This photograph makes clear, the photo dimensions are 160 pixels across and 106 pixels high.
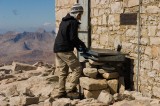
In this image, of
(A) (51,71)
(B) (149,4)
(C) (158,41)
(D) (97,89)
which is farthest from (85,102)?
(A) (51,71)

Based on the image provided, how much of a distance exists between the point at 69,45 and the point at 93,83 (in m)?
1.01

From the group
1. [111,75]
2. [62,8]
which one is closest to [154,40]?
[111,75]

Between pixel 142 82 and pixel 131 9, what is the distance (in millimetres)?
1685

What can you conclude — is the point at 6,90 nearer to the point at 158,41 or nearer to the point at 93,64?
the point at 93,64

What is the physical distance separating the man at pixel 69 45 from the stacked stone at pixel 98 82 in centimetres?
27

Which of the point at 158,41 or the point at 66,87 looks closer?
the point at 158,41

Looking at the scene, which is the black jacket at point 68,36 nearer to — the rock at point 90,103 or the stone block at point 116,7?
the rock at point 90,103

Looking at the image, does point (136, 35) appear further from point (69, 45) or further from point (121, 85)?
point (69, 45)

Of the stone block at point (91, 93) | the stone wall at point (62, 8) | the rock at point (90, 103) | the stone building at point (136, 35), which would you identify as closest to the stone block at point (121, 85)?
the stone building at point (136, 35)

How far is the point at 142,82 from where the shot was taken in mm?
7887

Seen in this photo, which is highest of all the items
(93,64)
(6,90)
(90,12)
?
(90,12)

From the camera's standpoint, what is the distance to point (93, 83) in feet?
25.7

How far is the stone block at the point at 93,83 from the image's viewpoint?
7.80 metres

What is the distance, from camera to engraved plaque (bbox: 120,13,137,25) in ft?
26.1
